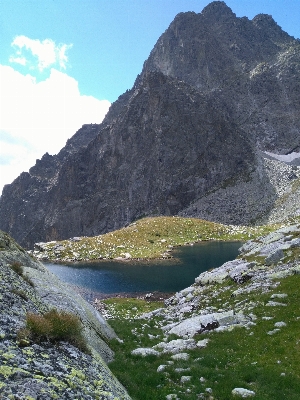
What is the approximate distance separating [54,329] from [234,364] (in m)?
9.76

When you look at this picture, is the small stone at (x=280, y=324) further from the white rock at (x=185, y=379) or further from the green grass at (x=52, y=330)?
the green grass at (x=52, y=330)

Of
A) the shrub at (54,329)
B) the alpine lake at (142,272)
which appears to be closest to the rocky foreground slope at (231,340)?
the shrub at (54,329)

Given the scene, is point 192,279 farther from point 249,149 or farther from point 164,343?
point 249,149

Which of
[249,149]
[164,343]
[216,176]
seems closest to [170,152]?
[216,176]

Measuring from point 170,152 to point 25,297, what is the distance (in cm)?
17404

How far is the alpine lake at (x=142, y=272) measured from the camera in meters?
51.6

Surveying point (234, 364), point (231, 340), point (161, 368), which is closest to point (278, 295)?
point (231, 340)

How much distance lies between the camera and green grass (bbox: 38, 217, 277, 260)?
81.7 metres

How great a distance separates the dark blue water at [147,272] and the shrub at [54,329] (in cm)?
3943

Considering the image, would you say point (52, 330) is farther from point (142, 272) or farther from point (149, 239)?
point (149, 239)

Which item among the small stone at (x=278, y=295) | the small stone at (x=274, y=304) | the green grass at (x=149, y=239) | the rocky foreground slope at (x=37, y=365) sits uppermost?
the green grass at (x=149, y=239)

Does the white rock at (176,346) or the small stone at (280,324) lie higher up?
the small stone at (280,324)

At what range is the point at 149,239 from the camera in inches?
3548

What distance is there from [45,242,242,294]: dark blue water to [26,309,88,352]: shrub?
3943 cm
